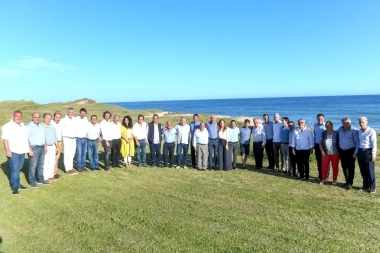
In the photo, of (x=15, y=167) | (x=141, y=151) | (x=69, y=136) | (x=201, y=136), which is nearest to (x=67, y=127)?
(x=69, y=136)

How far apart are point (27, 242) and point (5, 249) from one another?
1.06 feet

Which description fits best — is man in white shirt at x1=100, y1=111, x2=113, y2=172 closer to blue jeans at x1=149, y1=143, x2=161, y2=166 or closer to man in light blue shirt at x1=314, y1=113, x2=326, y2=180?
blue jeans at x1=149, y1=143, x2=161, y2=166

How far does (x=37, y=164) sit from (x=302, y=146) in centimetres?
766

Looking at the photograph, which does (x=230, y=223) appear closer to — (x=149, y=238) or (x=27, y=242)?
(x=149, y=238)

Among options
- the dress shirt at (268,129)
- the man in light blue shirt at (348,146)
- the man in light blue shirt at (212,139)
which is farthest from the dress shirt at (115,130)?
the man in light blue shirt at (348,146)

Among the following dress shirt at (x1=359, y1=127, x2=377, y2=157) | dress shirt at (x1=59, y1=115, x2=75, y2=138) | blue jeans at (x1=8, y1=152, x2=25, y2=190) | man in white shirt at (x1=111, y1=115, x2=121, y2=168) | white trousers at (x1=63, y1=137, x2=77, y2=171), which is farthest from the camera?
man in white shirt at (x1=111, y1=115, x2=121, y2=168)

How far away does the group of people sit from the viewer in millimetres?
7336

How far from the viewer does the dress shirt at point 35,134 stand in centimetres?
749

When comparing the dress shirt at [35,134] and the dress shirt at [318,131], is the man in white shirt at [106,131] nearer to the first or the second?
the dress shirt at [35,134]

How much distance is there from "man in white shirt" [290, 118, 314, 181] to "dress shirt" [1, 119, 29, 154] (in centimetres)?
756

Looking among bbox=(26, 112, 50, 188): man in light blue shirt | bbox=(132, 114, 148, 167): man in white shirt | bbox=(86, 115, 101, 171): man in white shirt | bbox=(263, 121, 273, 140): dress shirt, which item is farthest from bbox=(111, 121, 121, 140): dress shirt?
bbox=(263, 121, 273, 140): dress shirt

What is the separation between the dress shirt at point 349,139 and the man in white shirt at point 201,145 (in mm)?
4224

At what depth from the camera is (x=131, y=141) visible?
33.8ft

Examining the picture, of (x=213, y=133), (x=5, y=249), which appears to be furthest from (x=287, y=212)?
(x=5, y=249)
